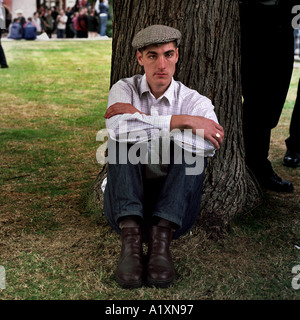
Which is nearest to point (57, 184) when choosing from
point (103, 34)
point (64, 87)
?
point (64, 87)

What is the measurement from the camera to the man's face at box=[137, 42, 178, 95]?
9.41 ft

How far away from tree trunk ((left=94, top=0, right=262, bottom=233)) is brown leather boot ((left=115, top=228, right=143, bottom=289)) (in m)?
0.80

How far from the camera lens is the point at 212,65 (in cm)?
328

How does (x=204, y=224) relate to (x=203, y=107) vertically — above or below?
below

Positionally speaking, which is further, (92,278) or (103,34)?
(103,34)

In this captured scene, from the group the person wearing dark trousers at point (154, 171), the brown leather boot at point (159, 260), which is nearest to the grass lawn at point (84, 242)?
the brown leather boot at point (159, 260)

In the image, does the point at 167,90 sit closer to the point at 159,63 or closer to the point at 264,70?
the point at 159,63

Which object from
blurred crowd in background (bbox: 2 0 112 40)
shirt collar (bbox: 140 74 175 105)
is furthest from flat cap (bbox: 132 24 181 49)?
blurred crowd in background (bbox: 2 0 112 40)

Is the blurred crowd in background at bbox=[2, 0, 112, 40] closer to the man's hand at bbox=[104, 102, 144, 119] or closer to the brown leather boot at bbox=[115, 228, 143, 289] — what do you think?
the man's hand at bbox=[104, 102, 144, 119]

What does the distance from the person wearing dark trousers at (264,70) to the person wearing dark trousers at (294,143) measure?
85 centimetres

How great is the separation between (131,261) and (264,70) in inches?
87.4

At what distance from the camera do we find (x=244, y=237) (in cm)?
330
